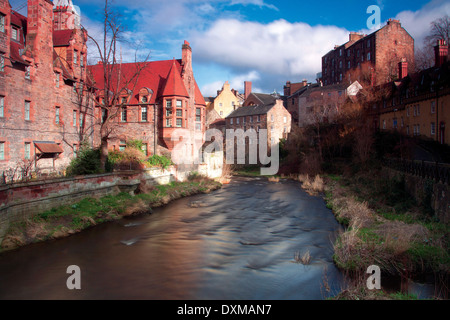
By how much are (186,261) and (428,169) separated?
12.5 meters

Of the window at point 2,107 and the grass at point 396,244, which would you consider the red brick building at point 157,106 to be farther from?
the grass at point 396,244

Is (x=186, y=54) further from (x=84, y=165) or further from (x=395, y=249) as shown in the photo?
(x=395, y=249)

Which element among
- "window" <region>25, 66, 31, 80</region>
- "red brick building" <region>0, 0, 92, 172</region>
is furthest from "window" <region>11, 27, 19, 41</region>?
"window" <region>25, 66, 31, 80</region>

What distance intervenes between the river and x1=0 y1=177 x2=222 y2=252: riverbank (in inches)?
19.0

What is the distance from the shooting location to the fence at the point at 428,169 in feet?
44.8

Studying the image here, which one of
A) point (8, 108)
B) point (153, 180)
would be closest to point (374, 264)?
point (153, 180)

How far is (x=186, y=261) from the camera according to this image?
11148 mm

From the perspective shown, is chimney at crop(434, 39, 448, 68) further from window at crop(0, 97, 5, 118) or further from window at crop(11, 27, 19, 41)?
window at crop(0, 97, 5, 118)

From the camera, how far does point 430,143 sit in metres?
26.9

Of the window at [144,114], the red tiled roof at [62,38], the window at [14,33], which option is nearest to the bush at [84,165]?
the window at [14,33]

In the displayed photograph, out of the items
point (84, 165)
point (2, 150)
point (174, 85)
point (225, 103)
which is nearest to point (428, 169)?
point (84, 165)

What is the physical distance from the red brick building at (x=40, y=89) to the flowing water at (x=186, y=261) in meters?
8.77
